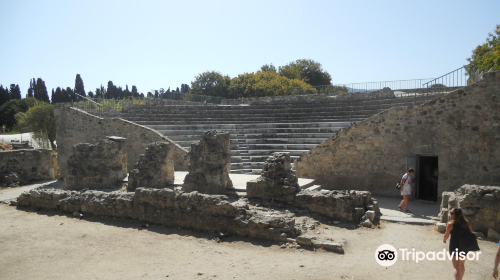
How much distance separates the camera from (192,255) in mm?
6641

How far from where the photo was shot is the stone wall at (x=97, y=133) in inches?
598

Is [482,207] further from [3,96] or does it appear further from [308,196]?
[3,96]

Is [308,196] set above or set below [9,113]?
below

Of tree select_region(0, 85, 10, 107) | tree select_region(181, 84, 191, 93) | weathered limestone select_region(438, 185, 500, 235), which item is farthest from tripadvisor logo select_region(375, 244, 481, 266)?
tree select_region(0, 85, 10, 107)


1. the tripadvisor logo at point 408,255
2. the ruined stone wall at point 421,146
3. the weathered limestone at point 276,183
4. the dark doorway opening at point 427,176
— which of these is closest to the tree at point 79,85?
the ruined stone wall at point 421,146

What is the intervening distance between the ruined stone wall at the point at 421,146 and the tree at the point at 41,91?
196ft

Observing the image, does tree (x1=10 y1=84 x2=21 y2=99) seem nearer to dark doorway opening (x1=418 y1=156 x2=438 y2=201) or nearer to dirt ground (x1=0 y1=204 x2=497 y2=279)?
dirt ground (x1=0 y1=204 x2=497 y2=279)

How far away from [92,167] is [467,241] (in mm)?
11217

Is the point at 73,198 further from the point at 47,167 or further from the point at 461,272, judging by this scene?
the point at 461,272

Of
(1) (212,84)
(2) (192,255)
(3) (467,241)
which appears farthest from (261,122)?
(1) (212,84)

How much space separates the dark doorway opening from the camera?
11641 millimetres

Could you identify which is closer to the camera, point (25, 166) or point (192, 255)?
point (192, 255)

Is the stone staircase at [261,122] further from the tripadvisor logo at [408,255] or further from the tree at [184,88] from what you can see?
the tree at [184,88]

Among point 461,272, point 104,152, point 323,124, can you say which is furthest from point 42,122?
point 461,272
